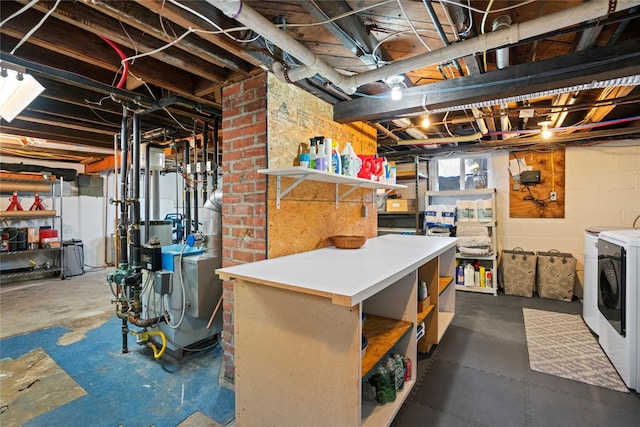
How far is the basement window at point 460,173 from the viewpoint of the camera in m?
4.90

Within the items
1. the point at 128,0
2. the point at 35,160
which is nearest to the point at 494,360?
the point at 128,0

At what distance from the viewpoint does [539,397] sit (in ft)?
6.61

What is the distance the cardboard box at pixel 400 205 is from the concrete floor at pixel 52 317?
3.79 m

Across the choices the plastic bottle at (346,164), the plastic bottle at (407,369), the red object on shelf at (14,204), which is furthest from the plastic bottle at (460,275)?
the red object on shelf at (14,204)

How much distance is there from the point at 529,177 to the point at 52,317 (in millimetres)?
6524

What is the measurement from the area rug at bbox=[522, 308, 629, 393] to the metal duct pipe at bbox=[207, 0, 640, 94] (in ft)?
7.92

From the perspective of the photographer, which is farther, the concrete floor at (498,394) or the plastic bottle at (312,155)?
the plastic bottle at (312,155)

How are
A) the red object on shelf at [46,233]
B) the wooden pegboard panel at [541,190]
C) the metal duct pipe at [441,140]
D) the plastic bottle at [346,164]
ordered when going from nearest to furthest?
1. the plastic bottle at [346,164]
2. the metal duct pipe at [441,140]
3. the wooden pegboard panel at [541,190]
4. the red object on shelf at [46,233]

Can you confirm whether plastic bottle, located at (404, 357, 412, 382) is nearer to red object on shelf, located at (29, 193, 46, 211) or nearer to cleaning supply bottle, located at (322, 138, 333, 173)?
cleaning supply bottle, located at (322, 138, 333, 173)

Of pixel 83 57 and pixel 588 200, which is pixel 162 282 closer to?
pixel 83 57

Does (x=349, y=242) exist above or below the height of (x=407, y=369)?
above

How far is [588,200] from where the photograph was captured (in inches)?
160

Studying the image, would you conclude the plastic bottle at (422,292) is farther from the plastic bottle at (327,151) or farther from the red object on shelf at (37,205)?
the red object on shelf at (37,205)

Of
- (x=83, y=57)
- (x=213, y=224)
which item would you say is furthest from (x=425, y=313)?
(x=83, y=57)
